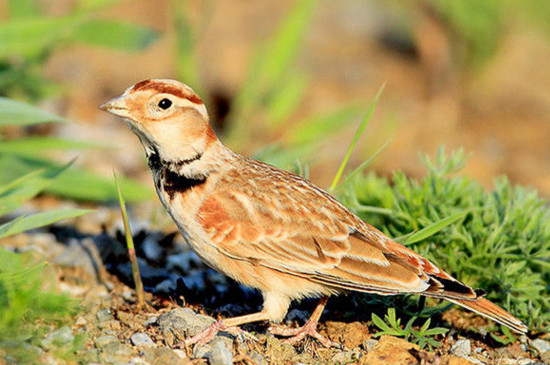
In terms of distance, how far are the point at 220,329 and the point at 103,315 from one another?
2.51ft

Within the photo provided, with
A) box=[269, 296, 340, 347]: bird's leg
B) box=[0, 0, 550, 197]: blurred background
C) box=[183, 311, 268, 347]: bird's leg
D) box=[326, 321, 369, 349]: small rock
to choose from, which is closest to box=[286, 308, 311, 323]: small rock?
box=[326, 321, 369, 349]: small rock

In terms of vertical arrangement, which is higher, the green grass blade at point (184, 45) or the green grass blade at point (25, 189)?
the green grass blade at point (184, 45)

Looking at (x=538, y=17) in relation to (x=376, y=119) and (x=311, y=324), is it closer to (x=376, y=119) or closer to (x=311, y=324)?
(x=376, y=119)

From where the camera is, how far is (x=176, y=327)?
4.11 m

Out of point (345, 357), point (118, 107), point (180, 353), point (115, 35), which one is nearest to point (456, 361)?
point (345, 357)

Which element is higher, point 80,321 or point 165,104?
point 165,104

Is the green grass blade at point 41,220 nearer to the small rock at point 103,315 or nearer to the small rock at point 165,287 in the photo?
the small rock at point 103,315

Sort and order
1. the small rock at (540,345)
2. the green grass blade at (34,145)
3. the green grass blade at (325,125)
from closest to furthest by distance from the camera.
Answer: the small rock at (540,345), the green grass blade at (34,145), the green grass blade at (325,125)

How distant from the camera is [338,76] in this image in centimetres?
1080

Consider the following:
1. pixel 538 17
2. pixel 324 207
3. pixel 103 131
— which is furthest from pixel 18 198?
pixel 538 17

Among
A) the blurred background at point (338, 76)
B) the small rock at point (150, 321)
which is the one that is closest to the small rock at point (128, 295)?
the small rock at point (150, 321)

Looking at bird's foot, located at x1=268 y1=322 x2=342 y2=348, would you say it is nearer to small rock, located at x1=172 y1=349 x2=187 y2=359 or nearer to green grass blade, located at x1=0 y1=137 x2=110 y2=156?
small rock, located at x1=172 y1=349 x2=187 y2=359

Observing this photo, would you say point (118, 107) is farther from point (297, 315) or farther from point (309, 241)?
point (297, 315)

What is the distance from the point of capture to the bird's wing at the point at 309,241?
162 inches
